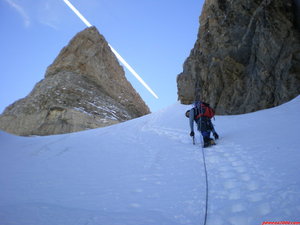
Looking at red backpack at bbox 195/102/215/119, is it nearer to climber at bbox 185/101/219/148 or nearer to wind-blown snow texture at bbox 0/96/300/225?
climber at bbox 185/101/219/148

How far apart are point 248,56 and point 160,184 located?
9.42 meters

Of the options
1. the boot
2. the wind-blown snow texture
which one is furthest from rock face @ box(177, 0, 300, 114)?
the boot

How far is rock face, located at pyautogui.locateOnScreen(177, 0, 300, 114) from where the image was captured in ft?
30.3

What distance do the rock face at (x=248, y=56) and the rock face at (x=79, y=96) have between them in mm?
14104

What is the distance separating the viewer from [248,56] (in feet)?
36.4

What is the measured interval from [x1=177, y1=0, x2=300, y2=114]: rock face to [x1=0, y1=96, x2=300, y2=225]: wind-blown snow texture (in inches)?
143

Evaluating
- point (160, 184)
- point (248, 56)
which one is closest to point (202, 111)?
point (160, 184)

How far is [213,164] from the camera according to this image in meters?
4.37

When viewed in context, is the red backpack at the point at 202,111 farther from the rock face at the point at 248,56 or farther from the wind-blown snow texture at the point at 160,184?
the rock face at the point at 248,56

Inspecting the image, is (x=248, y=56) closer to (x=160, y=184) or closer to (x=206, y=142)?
(x=206, y=142)

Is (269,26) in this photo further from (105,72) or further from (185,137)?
(105,72)

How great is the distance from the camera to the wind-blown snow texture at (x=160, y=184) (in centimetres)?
265

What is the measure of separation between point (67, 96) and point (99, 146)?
849 inches

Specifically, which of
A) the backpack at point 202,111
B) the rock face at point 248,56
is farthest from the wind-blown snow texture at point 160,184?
the rock face at point 248,56
